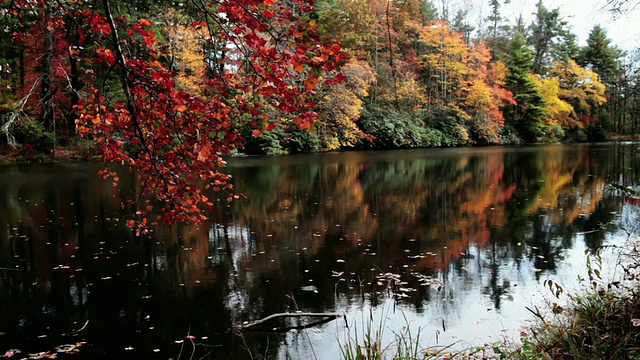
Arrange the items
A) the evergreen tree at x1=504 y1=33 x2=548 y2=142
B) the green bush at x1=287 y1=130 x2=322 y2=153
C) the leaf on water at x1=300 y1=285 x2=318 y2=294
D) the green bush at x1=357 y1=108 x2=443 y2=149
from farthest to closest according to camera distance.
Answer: the evergreen tree at x1=504 y1=33 x2=548 y2=142 → the green bush at x1=357 y1=108 x2=443 y2=149 → the green bush at x1=287 y1=130 x2=322 y2=153 → the leaf on water at x1=300 y1=285 x2=318 y2=294

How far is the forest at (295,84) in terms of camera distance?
3232mm

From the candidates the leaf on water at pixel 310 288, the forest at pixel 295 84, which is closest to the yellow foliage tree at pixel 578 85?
the forest at pixel 295 84

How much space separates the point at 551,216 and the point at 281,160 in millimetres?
14739

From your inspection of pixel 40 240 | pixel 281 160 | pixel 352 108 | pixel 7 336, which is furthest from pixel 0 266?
pixel 352 108

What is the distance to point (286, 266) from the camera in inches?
253

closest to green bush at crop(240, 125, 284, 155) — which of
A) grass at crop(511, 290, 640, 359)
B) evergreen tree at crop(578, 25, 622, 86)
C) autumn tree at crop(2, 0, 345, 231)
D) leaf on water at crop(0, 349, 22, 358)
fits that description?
autumn tree at crop(2, 0, 345, 231)

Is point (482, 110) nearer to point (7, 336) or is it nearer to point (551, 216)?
point (551, 216)

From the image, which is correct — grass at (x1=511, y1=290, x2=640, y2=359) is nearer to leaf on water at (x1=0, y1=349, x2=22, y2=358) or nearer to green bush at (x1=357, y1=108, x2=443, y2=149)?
Answer: leaf on water at (x1=0, y1=349, x2=22, y2=358)

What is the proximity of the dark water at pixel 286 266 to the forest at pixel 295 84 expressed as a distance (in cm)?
106

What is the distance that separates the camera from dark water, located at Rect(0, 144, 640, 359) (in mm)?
4367

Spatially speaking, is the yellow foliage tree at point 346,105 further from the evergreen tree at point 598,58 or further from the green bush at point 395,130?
the evergreen tree at point 598,58

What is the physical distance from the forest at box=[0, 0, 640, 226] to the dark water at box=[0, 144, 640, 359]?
3.46 feet

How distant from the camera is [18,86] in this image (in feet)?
73.9

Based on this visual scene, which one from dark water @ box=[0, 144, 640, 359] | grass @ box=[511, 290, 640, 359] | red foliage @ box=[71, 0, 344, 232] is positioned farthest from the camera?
dark water @ box=[0, 144, 640, 359]
